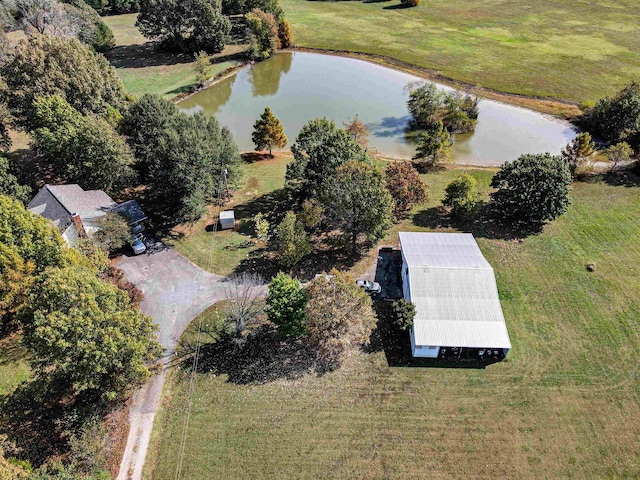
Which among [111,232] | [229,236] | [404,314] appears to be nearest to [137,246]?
[111,232]

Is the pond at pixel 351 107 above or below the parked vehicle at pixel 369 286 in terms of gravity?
above

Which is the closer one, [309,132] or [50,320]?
[50,320]

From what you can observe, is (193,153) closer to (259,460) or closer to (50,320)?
(50,320)

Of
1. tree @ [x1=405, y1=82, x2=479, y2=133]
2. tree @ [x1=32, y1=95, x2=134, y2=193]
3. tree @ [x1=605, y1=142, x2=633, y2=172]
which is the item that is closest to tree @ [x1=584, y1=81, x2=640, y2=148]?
tree @ [x1=605, y1=142, x2=633, y2=172]

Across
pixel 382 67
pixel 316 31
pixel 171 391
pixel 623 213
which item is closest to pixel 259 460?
pixel 171 391

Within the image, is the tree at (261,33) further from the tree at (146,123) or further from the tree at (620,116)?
the tree at (620,116)

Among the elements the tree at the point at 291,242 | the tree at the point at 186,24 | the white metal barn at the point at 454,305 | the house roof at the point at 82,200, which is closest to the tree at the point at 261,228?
the tree at the point at 291,242

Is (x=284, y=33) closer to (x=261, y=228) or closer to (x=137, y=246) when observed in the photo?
(x=261, y=228)
